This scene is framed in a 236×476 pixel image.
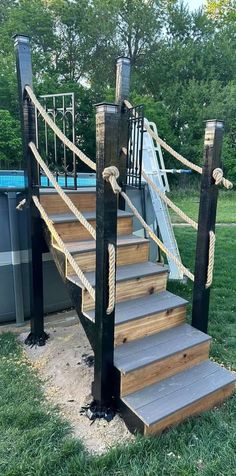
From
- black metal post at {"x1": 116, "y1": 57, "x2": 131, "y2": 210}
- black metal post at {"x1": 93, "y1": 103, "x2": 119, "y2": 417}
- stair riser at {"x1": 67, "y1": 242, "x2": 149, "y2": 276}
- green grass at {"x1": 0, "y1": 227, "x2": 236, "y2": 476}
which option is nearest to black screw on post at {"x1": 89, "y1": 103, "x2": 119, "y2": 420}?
black metal post at {"x1": 93, "y1": 103, "x2": 119, "y2": 417}

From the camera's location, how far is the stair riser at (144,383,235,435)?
166 centimetres

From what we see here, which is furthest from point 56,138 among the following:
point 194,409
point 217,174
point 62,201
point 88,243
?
point 194,409

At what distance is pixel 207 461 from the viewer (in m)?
1.55

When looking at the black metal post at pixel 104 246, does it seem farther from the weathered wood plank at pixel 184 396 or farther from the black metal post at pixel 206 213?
the black metal post at pixel 206 213

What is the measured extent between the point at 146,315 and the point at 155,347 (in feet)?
0.63

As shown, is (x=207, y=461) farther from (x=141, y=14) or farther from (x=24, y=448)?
(x=141, y=14)

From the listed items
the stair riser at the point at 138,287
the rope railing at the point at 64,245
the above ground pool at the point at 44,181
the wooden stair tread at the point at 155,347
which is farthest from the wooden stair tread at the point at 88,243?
the above ground pool at the point at 44,181

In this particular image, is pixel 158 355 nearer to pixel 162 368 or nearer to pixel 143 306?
pixel 162 368

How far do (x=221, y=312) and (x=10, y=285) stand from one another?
1959 millimetres

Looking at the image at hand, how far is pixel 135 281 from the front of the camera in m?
2.27

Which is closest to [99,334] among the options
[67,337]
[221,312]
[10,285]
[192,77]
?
[67,337]

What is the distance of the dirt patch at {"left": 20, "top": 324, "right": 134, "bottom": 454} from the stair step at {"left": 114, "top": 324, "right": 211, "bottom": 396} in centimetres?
22

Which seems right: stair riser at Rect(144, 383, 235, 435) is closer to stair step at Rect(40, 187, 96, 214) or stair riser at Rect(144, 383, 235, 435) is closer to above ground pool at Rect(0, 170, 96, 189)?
stair step at Rect(40, 187, 96, 214)

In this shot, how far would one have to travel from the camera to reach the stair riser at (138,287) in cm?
221
